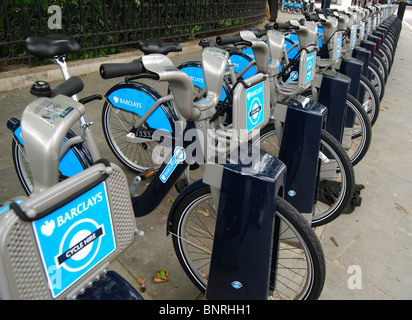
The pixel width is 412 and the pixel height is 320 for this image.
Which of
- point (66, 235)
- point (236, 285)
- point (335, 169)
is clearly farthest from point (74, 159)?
point (335, 169)

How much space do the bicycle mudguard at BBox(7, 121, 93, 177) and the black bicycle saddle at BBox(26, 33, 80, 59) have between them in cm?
58

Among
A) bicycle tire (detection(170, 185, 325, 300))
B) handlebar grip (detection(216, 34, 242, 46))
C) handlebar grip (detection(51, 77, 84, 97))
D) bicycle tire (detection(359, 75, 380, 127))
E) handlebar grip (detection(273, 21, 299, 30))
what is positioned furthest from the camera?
bicycle tire (detection(359, 75, 380, 127))

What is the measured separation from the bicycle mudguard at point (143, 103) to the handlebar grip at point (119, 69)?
3.64ft

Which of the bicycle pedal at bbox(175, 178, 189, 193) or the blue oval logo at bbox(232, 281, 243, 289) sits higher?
the blue oval logo at bbox(232, 281, 243, 289)

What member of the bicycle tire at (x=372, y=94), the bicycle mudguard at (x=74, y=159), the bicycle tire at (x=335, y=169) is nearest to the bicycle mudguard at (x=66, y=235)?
the bicycle mudguard at (x=74, y=159)

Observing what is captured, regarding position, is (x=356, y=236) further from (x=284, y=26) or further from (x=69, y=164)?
(x=69, y=164)

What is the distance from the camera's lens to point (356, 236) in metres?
2.74

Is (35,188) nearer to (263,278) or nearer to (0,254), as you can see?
(0,254)

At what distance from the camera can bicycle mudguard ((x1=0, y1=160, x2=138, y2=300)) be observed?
3.34 feet

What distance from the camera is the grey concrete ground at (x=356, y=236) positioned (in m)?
2.23

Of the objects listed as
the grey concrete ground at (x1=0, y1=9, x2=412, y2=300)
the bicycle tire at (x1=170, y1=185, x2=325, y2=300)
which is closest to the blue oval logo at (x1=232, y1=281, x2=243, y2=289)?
the bicycle tire at (x1=170, y1=185, x2=325, y2=300)

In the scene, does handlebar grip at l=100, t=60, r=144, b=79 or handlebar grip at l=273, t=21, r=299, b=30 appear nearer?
handlebar grip at l=100, t=60, r=144, b=79

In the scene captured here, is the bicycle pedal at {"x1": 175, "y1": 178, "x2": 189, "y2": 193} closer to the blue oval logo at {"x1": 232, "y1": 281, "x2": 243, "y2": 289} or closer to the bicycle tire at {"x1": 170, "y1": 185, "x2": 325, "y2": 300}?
the bicycle tire at {"x1": 170, "y1": 185, "x2": 325, "y2": 300}
